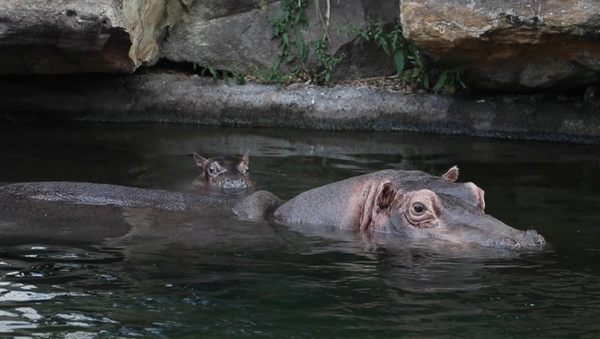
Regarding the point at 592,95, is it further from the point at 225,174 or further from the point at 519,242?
the point at 519,242

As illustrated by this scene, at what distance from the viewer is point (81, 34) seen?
10008mm

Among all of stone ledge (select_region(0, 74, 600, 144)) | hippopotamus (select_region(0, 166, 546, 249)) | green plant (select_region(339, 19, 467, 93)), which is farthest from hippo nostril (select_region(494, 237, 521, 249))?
green plant (select_region(339, 19, 467, 93))

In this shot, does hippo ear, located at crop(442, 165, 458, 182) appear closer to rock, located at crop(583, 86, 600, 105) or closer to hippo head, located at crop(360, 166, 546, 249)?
hippo head, located at crop(360, 166, 546, 249)

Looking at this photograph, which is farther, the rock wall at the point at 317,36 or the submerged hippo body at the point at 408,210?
the rock wall at the point at 317,36

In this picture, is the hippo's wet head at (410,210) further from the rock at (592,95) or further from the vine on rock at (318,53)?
the vine on rock at (318,53)

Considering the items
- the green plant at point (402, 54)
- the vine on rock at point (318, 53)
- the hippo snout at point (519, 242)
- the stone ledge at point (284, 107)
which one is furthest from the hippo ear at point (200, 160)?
the hippo snout at point (519, 242)

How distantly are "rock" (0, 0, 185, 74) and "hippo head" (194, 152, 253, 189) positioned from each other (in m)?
1.87

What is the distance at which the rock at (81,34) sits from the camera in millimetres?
9773

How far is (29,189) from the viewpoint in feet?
21.9

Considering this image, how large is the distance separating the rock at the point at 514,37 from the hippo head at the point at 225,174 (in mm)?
2128

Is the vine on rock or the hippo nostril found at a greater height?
the vine on rock

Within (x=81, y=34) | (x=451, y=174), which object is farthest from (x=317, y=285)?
(x=81, y=34)

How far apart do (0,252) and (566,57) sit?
237 inches

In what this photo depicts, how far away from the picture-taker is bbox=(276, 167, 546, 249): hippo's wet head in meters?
5.85
